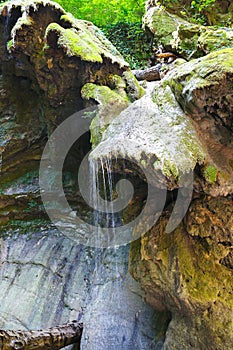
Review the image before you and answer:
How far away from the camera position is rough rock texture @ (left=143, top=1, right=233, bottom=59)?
15.6 ft

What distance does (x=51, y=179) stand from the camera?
25.6 ft

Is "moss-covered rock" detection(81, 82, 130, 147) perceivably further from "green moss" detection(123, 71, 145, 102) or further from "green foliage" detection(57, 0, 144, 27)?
"green foliage" detection(57, 0, 144, 27)

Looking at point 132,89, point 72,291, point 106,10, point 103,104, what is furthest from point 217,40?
point 106,10

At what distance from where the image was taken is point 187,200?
4262mm

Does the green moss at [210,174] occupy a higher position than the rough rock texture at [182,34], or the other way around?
the rough rock texture at [182,34]

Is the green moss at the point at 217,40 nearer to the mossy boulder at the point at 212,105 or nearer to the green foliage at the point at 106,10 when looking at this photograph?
the mossy boulder at the point at 212,105

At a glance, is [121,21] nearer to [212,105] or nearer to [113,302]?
[212,105]

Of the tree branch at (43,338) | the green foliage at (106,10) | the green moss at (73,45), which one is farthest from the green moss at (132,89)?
the green foliage at (106,10)

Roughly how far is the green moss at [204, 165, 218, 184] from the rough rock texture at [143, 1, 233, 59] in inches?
83.4

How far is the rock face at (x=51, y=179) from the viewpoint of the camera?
5199mm

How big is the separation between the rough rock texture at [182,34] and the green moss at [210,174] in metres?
2.12

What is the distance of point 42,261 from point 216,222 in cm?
442

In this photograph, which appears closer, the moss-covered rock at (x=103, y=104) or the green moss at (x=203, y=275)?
the green moss at (x=203, y=275)

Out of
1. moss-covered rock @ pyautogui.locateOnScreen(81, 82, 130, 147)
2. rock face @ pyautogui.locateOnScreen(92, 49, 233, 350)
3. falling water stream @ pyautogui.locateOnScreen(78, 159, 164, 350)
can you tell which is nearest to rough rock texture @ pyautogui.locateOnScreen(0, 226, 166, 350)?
falling water stream @ pyautogui.locateOnScreen(78, 159, 164, 350)
